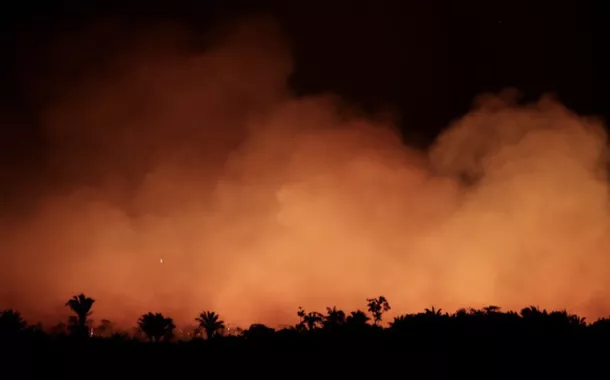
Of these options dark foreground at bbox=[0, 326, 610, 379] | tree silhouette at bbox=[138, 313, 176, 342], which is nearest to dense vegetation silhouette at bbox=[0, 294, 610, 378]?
dark foreground at bbox=[0, 326, 610, 379]

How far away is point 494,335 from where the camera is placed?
24.6 m

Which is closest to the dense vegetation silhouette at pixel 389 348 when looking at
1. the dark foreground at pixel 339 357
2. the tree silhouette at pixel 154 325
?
the dark foreground at pixel 339 357

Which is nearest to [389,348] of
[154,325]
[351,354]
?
[351,354]

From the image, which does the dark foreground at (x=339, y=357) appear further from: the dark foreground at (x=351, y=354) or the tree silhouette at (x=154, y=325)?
the tree silhouette at (x=154, y=325)

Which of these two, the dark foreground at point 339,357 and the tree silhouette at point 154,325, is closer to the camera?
the dark foreground at point 339,357

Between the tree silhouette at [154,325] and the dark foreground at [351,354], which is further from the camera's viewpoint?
the tree silhouette at [154,325]

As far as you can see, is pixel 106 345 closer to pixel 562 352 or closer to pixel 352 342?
pixel 352 342

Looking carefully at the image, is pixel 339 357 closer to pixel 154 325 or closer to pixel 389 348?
pixel 389 348

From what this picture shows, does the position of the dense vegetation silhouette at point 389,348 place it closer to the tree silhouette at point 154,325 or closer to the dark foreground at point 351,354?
the dark foreground at point 351,354

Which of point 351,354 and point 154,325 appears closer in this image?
point 351,354

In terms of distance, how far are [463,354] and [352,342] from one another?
476cm

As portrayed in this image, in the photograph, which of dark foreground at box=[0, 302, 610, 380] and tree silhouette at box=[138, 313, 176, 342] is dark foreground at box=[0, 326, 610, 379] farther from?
tree silhouette at box=[138, 313, 176, 342]

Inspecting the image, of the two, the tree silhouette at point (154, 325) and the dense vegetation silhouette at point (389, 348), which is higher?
the tree silhouette at point (154, 325)

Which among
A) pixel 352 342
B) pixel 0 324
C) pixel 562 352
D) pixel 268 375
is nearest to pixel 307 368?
pixel 268 375
